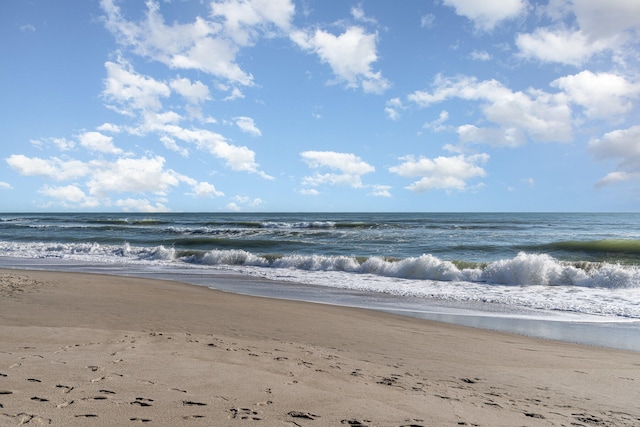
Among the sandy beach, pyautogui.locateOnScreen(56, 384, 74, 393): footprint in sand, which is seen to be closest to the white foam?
the sandy beach

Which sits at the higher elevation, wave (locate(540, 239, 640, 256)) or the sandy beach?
the sandy beach

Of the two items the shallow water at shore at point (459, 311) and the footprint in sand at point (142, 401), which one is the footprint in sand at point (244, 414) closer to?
the footprint in sand at point (142, 401)

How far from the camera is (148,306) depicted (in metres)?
7.92

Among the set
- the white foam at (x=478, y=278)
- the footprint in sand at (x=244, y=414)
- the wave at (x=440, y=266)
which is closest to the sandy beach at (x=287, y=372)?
the footprint in sand at (x=244, y=414)

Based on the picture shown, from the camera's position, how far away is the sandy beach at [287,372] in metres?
2.91

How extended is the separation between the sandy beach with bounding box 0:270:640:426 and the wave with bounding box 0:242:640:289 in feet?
24.1

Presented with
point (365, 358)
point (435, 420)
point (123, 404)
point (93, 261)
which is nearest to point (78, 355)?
point (123, 404)

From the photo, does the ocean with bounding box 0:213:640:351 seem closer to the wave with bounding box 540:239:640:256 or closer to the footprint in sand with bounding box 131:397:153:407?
the wave with bounding box 540:239:640:256

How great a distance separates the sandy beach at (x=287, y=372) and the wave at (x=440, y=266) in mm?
7349

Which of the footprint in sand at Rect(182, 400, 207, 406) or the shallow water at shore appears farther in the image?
the shallow water at shore

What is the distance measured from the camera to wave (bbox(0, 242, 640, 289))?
12.7 m

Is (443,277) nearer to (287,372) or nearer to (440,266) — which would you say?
(440,266)

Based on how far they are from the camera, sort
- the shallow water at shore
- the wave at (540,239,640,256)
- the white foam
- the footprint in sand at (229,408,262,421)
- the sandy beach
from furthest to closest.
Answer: the wave at (540,239,640,256) → the white foam → the shallow water at shore → the sandy beach → the footprint in sand at (229,408,262,421)

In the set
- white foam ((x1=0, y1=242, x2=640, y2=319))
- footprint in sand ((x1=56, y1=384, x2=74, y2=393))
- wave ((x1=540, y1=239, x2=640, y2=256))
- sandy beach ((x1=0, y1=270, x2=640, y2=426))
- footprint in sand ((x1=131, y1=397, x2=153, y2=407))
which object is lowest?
white foam ((x1=0, y1=242, x2=640, y2=319))
